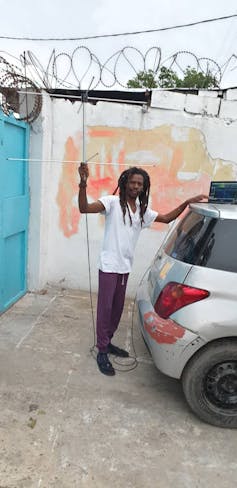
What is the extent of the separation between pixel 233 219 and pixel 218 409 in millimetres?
1399

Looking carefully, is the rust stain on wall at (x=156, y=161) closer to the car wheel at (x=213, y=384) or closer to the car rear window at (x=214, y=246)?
the car rear window at (x=214, y=246)

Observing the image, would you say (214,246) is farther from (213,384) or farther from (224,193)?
(213,384)

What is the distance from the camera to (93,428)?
2.81 meters

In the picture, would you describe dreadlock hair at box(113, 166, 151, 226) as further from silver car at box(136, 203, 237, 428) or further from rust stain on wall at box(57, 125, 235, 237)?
rust stain on wall at box(57, 125, 235, 237)

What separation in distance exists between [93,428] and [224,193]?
2.10 m

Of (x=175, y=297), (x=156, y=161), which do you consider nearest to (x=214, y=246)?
(x=175, y=297)

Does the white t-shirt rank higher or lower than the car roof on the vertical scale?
lower

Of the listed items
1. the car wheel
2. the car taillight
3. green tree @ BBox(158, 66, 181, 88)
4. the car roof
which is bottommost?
the car wheel

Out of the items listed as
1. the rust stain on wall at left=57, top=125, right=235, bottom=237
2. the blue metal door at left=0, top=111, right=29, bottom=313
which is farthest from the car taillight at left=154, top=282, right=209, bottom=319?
the rust stain on wall at left=57, top=125, right=235, bottom=237

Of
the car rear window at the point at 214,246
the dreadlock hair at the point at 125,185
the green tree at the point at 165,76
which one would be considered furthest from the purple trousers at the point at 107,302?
the green tree at the point at 165,76

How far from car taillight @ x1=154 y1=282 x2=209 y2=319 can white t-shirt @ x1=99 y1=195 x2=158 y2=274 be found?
0.61 metres

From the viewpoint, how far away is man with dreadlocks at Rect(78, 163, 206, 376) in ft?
11.1

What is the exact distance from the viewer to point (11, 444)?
8.50 feet

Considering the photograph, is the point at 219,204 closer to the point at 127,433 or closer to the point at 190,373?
the point at 190,373
